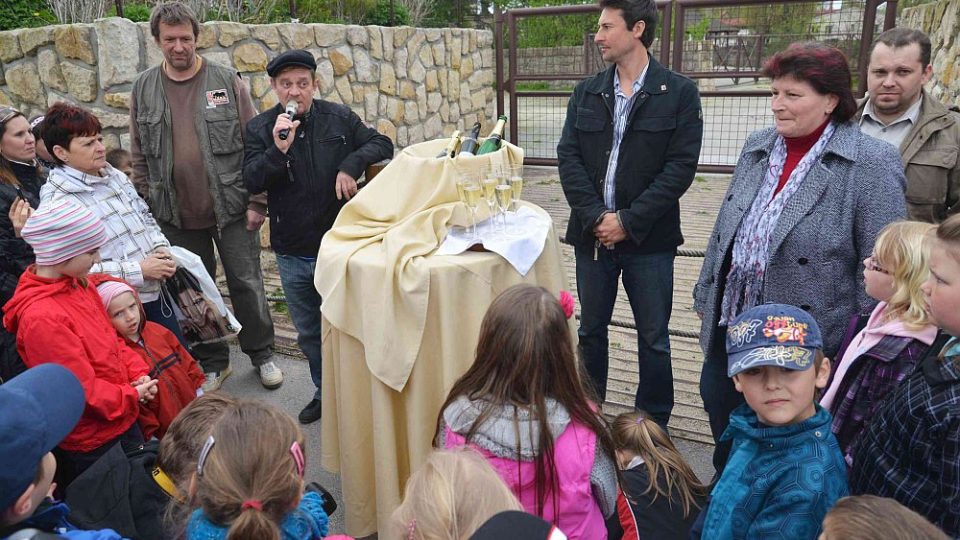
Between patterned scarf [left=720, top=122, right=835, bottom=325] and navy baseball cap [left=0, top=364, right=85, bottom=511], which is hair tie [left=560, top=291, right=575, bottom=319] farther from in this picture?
navy baseball cap [left=0, top=364, right=85, bottom=511]

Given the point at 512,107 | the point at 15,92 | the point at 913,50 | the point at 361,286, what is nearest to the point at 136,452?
the point at 361,286

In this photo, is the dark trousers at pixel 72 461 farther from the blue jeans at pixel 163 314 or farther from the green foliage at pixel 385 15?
the green foliage at pixel 385 15

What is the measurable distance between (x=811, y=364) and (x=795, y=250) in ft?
2.38

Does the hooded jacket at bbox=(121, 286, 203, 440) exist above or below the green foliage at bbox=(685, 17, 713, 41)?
below

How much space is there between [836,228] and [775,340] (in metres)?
0.77

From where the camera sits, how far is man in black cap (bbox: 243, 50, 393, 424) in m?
3.26

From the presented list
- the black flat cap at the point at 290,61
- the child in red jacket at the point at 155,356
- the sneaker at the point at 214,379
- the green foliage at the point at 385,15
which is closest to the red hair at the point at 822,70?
the black flat cap at the point at 290,61

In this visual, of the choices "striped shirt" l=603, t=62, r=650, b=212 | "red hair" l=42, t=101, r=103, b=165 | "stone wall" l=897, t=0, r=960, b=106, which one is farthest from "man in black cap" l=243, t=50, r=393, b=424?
"stone wall" l=897, t=0, r=960, b=106

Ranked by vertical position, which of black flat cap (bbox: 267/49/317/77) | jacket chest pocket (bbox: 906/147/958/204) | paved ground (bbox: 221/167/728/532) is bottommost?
paved ground (bbox: 221/167/728/532)

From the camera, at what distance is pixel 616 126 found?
3072 millimetres

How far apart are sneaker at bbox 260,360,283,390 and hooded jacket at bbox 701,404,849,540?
2840mm

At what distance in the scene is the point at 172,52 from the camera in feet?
12.1

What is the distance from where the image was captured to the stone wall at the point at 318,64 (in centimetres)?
497

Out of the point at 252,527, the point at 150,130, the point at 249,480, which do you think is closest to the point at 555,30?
the point at 150,130
